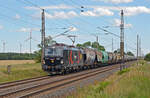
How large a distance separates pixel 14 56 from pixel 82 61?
81056 millimetres

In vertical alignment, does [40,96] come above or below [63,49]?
below

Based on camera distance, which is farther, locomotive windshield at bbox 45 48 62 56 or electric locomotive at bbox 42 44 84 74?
locomotive windshield at bbox 45 48 62 56

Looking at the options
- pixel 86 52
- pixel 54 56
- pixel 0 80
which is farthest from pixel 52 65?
pixel 86 52

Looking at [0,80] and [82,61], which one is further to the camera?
[82,61]

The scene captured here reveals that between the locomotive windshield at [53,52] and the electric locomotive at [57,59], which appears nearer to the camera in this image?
the electric locomotive at [57,59]

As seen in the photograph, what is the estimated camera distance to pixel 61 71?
29141mm

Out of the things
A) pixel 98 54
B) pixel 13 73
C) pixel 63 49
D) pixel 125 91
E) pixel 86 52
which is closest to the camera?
pixel 125 91

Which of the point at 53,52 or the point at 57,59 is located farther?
the point at 53,52

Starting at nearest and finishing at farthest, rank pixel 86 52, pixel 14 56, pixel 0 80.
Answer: pixel 0 80
pixel 86 52
pixel 14 56

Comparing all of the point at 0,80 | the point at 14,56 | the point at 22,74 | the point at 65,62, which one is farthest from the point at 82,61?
the point at 14,56

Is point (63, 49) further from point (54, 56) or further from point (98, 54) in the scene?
point (98, 54)

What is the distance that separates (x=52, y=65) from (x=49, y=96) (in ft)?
46.2

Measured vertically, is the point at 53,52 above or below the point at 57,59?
above

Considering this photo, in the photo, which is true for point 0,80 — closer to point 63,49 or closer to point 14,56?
point 63,49
